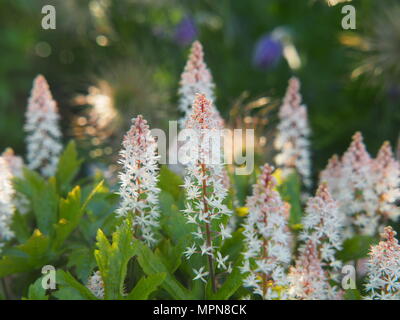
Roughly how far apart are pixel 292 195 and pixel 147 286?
962 millimetres

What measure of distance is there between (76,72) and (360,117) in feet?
10.1

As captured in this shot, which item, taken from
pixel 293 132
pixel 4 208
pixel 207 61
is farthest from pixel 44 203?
pixel 207 61

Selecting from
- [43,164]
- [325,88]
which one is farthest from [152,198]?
[325,88]

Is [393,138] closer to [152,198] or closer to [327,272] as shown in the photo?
[327,272]

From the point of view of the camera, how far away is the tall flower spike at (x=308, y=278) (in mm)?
1722

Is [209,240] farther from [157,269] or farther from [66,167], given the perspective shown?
[66,167]

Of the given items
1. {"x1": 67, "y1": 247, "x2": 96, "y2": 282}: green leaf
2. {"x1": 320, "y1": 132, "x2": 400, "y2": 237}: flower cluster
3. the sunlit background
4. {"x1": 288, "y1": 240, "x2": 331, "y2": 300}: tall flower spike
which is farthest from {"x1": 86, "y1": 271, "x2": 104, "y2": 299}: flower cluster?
the sunlit background

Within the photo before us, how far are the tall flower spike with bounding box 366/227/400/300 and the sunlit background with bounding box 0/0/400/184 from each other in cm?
186

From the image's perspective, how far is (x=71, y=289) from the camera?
5.45ft

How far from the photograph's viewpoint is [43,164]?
2.86 metres

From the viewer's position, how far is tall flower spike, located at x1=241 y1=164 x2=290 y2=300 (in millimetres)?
1590

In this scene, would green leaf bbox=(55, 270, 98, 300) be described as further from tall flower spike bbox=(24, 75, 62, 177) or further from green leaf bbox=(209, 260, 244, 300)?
tall flower spike bbox=(24, 75, 62, 177)

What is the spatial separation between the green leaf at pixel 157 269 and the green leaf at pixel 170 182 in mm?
513
